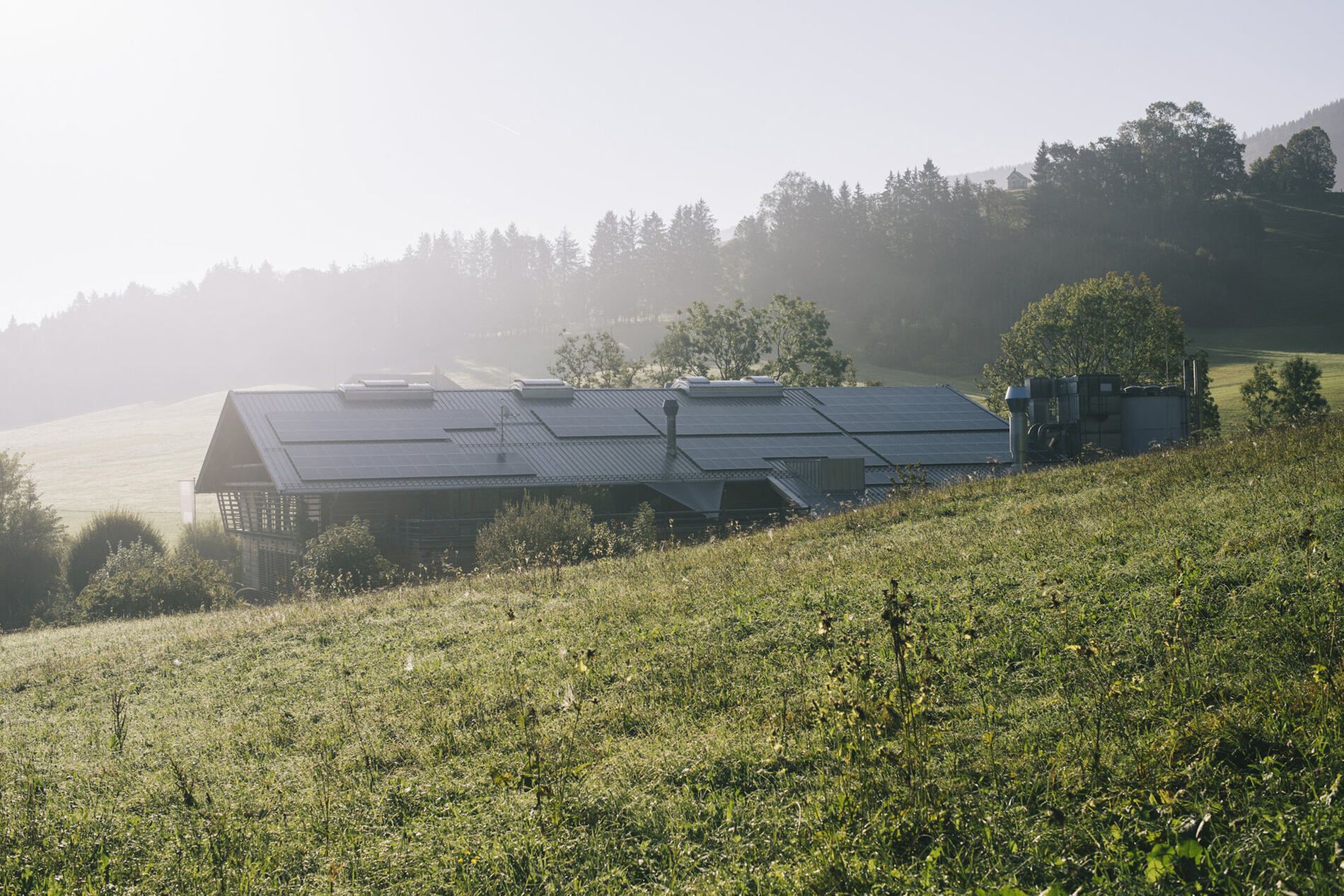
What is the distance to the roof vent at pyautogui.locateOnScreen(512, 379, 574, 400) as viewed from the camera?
154 ft

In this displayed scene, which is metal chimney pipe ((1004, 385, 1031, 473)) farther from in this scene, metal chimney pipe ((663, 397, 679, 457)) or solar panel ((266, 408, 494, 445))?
solar panel ((266, 408, 494, 445))

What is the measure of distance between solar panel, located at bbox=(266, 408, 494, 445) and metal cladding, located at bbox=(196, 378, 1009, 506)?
9cm

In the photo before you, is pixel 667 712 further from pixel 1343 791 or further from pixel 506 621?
pixel 506 621

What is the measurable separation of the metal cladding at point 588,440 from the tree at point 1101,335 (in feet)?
99.1

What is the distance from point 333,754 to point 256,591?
3673 cm

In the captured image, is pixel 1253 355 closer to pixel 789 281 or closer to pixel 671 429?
pixel 789 281

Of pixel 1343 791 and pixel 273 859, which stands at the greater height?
pixel 1343 791

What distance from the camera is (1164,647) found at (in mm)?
8102

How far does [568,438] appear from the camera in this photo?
4200cm

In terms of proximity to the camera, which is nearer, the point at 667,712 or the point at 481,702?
A: the point at 667,712

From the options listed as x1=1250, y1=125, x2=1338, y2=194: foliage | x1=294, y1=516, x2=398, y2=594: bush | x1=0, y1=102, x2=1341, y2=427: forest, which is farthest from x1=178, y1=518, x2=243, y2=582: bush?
x1=1250, y1=125, x2=1338, y2=194: foliage

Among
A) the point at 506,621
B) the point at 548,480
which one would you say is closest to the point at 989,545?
the point at 506,621

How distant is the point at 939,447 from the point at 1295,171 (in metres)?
165

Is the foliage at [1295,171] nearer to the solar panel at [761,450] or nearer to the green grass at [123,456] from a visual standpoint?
the solar panel at [761,450]
